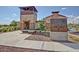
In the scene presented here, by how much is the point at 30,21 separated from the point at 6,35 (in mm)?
355

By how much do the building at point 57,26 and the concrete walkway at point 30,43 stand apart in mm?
92

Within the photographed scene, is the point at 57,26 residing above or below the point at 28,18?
below

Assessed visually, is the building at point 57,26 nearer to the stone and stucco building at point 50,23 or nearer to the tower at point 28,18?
the stone and stucco building at point 50,23

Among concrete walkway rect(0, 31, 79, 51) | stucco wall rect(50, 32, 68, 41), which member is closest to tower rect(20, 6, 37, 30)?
concrete walkway rect(0, 31, 79, 51)

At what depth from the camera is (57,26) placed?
7.34 feet

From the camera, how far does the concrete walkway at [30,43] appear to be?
2.19m

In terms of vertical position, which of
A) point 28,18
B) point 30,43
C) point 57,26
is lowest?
point 30,43

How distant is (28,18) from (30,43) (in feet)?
1.06

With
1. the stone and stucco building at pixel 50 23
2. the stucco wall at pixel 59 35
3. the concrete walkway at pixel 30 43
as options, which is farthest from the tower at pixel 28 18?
the stucco wall at pixel 59 35

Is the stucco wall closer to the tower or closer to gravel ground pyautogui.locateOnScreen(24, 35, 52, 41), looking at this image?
gravel ground pyautogui.locateOnScreen(24, 35, 52, 41)

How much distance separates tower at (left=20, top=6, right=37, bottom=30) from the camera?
7.26 ft

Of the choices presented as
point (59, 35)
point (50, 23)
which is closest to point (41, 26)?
point (50, 23)

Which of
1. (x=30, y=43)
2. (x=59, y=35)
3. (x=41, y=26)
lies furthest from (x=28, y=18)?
(x=59, y=35)

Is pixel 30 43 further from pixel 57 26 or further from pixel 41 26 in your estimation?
pixel 57 26
